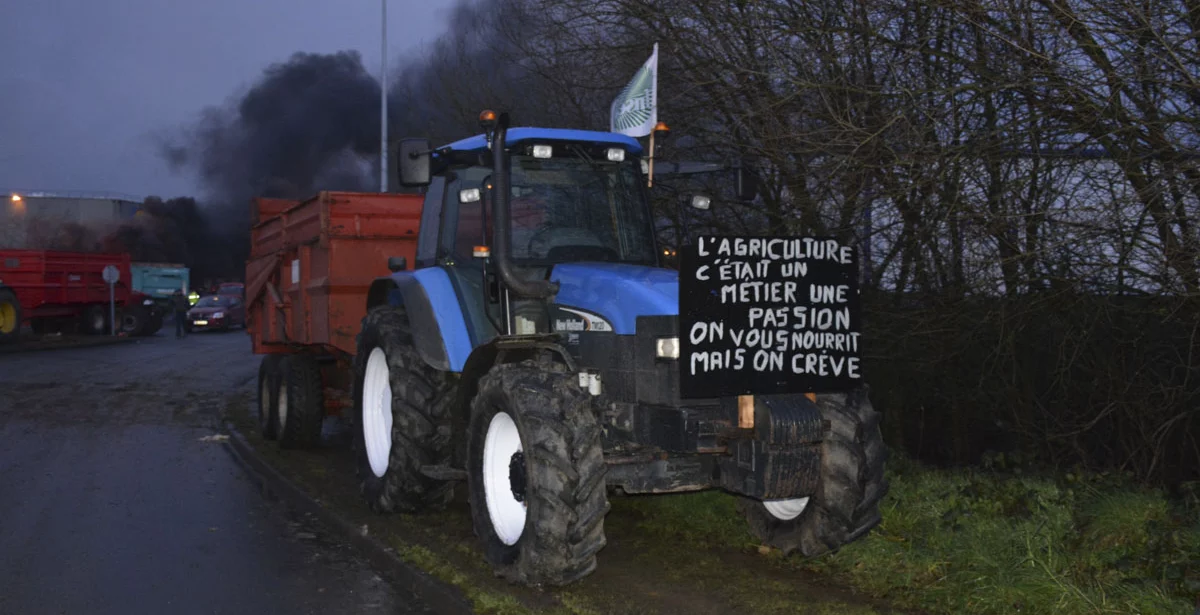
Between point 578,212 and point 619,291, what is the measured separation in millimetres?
1051

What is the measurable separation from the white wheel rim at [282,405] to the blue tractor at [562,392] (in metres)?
3.16

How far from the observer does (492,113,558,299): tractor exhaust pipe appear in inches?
271

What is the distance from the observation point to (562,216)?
735cm

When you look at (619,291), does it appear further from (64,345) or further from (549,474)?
(64,345)

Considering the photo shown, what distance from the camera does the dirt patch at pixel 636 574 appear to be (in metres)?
5.86

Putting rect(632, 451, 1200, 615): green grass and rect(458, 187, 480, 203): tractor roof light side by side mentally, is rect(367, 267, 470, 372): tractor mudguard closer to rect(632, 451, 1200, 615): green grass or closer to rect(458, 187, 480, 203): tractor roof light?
rect(458, 187, 480, 203): tractor roof light

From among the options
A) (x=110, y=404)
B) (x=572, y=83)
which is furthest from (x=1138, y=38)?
(x=110, y=404)

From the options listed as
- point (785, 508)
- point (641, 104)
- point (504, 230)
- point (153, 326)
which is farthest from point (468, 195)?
point (153, 326)

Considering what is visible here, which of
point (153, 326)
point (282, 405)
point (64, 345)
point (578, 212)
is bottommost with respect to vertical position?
point (282, 405)

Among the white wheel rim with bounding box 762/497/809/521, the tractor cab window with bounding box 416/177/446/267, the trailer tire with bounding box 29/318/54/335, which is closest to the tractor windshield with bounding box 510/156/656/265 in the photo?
the tractor cab window with bounding box 416/177/446/267

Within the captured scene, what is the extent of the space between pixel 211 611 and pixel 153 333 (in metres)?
32.6

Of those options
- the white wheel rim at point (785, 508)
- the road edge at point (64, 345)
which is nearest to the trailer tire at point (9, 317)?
the road edge at point (64, 345)

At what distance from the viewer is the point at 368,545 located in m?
7.40

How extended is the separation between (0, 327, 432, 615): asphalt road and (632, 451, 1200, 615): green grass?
7.52 feet
